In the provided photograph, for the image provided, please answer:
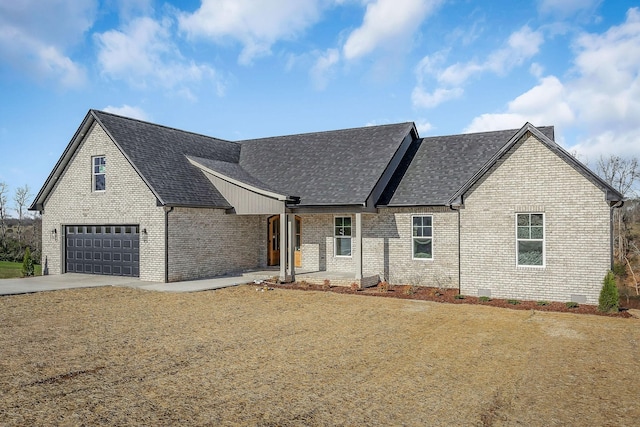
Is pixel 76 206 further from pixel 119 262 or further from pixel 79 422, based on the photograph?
pixel 79 422

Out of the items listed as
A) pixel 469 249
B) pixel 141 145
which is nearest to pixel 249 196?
pixel 141 145

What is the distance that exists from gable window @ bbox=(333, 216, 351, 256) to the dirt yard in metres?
6.51

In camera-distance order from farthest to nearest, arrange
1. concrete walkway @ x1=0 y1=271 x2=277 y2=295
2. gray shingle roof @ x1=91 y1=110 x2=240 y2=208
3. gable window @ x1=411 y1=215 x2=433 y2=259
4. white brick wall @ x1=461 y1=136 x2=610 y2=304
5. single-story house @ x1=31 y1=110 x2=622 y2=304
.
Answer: gray shingle roof @ x1=91 y1=110 x2=240 y2=208
gable window @ x1=411 y1=215 x2=433 y2=259
concrete walkway @ x1=0 y1=271 x2=277 y2=295
single-story house @ x1=31 y1=110 x2=622 y2=304
white brick wall @ x1=461 y1=136 x2=610 y2=304

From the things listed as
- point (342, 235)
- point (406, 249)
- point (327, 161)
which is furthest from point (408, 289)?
point (327, 161)

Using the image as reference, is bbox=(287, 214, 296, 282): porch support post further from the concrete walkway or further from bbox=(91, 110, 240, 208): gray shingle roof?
bbox=(91, 110, 240, 208): gray shingle roof

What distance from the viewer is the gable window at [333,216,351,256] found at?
1958 centimetres

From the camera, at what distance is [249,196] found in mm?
19125

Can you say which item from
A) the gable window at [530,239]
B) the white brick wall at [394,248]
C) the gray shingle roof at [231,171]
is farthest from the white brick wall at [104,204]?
the gable window at [530,239]

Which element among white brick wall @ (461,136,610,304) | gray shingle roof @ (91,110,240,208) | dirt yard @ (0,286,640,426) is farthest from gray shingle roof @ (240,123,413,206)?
dirt yard @ (0,286,640,426)

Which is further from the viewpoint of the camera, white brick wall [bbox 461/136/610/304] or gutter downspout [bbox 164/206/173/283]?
gutter downspout [bbox 164/206/173/283]

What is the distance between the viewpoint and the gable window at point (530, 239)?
561 inches

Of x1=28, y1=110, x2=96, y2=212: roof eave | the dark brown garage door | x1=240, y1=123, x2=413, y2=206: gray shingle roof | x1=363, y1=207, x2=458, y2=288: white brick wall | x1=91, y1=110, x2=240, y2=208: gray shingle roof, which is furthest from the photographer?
x1=28, y1=110, x2=96, y2=212: roof eave

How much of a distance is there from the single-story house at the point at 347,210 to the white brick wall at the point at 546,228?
0.03 meters

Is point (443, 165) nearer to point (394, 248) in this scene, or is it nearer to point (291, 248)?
point (394, 248)
